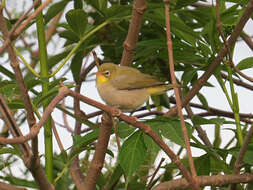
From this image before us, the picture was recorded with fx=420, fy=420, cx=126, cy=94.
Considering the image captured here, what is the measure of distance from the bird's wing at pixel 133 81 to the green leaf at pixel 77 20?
11.7 inches

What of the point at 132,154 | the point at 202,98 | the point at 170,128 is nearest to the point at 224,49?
the point at 170,128

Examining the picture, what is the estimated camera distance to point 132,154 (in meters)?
1.17

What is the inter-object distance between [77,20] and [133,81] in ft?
1.57

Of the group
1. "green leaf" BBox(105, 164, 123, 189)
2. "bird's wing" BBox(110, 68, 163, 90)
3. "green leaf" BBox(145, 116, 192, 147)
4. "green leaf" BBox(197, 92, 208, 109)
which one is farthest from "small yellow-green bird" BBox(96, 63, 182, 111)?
"green leaf" BBox(145, 116, 192, 147)

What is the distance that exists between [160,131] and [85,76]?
35.7 inches

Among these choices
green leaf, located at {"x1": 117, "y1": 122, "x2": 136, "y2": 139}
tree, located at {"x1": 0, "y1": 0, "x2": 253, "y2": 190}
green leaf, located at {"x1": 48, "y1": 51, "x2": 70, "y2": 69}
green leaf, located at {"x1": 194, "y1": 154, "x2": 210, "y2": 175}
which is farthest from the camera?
green leaf, located at {"x1": 48, "y1": 51, "x2": 70, "y2": 69}

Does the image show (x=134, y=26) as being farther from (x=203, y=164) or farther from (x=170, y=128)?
(x=203, y=164)

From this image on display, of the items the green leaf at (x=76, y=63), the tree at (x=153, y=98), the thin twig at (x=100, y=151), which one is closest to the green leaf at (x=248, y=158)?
the tree at (x=153, y=98)

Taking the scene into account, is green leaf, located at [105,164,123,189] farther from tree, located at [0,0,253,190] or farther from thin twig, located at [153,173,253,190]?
thin twig, located at [153,173,253,190]

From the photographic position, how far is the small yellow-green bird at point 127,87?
175 centimetres

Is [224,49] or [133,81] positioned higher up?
[224,49]

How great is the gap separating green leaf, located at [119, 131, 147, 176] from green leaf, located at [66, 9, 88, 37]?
0.44 m

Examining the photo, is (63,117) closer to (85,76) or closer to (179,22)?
(85,76)

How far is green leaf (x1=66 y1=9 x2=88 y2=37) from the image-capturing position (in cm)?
141
